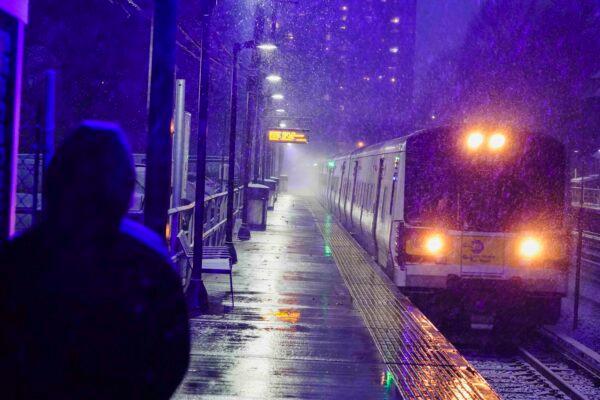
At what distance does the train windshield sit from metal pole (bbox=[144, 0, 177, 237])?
17.4ft

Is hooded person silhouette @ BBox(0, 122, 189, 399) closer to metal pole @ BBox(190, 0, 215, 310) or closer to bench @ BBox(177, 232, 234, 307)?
metal pole @ BBox(190, 0, 215, 310)

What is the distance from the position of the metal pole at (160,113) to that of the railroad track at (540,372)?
4800 millimetres

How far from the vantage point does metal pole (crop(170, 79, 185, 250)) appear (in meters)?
8.27

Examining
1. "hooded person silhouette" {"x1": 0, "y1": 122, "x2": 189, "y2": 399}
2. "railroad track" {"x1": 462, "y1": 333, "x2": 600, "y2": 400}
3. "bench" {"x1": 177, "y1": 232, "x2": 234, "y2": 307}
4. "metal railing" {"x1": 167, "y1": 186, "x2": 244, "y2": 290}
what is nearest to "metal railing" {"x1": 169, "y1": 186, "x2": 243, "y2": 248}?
"metal railing" {"x1": 167, "y1": 186, "x2": 244, "y2": 290}

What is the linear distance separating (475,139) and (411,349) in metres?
3.78

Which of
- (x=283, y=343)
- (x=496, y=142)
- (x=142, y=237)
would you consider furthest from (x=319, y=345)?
(x=142, y=237)

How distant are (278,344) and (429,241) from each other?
125 inches

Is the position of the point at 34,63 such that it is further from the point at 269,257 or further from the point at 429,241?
the point at 429,241

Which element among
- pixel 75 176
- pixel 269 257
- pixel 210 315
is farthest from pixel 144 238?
pixel 269 257

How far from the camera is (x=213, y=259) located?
32.2ft

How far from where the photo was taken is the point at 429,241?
30.3ft

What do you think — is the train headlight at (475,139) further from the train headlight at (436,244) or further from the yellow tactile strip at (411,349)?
the yellow tactile strip at (411,349)

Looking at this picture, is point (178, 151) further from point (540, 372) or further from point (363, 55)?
point (363, 55)

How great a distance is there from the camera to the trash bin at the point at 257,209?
835 inches
